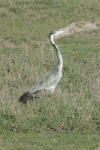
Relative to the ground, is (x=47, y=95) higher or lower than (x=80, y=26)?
higher

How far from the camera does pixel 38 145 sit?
18.3 feet

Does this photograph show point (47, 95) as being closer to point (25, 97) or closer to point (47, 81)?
point (47, 81)

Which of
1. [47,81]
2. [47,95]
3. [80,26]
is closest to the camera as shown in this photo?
[47,95]

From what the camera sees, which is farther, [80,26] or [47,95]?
[80,26]

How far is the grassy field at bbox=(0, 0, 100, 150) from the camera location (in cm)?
582

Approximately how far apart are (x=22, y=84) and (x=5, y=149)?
112 inches

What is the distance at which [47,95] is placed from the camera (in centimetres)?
716

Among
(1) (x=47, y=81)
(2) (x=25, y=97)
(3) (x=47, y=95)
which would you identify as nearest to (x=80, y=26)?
(1) (x=47, y=81)

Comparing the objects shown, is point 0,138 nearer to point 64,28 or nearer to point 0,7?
point 64,28

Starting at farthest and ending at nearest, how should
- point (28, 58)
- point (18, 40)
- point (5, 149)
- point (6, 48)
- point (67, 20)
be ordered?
point (67, 20) < point (18, 40) < point (6, 48) < point (28, 58) < point (5, 149)

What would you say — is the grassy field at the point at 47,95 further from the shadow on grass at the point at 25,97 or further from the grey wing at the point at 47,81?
the grey wing at the point at 47,81

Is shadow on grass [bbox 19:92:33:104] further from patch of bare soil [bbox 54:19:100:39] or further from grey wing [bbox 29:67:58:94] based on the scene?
patch of bare soil [bbox 54:19:100:39]

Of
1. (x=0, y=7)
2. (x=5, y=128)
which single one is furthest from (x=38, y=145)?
(x=0, y=7)

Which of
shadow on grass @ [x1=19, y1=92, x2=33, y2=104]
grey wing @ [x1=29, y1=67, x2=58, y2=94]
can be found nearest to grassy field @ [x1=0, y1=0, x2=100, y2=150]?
shadow on grass @ [x1=19, y1=92, x2=33, y2=104]
